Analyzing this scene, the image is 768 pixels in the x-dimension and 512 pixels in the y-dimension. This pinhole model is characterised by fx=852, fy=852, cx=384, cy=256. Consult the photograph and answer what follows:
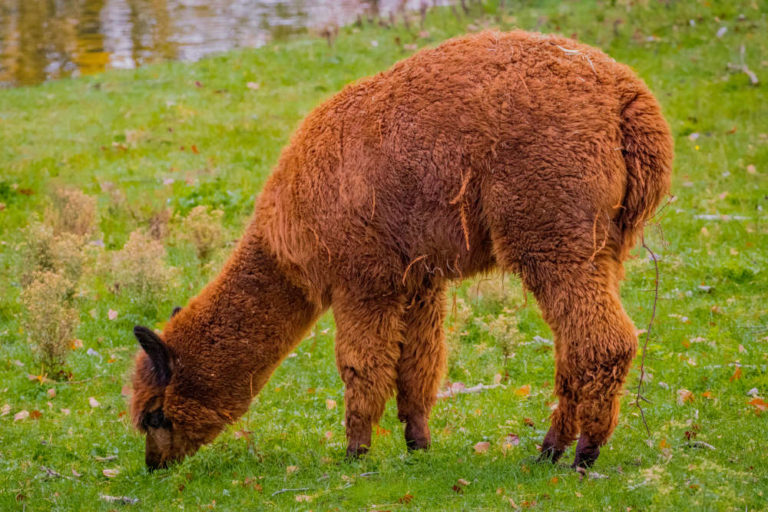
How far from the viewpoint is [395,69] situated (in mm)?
5859

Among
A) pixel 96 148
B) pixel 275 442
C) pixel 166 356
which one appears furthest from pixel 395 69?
pixel 96 148

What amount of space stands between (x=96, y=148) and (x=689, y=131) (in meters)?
9.45

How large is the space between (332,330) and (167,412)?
3.12 metres

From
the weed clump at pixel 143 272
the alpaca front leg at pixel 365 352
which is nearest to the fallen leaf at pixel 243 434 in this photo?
the alpaca front leg at pixel 365 352

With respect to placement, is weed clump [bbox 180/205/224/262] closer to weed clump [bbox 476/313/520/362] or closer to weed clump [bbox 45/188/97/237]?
weed clump [bbox 45/188/97/237]

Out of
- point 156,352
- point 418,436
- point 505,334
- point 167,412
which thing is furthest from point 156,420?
point 505,334

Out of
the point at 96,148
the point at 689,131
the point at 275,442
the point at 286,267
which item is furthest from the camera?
the point at 96,148

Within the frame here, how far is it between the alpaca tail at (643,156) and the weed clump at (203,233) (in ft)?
20.1

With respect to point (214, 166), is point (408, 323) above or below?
above

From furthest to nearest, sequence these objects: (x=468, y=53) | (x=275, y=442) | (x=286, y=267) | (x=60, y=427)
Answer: (x=60, y=427) → (x=275, y=442) → (x=286, y=267) → (x=468, y=53)

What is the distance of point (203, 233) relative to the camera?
1026 cm

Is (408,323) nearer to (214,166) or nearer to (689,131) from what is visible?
(214,166)

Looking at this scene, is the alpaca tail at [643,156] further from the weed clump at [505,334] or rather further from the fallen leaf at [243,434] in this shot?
the fallen leaf at [243,434]

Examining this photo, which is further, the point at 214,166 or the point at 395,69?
the point at 214,166
